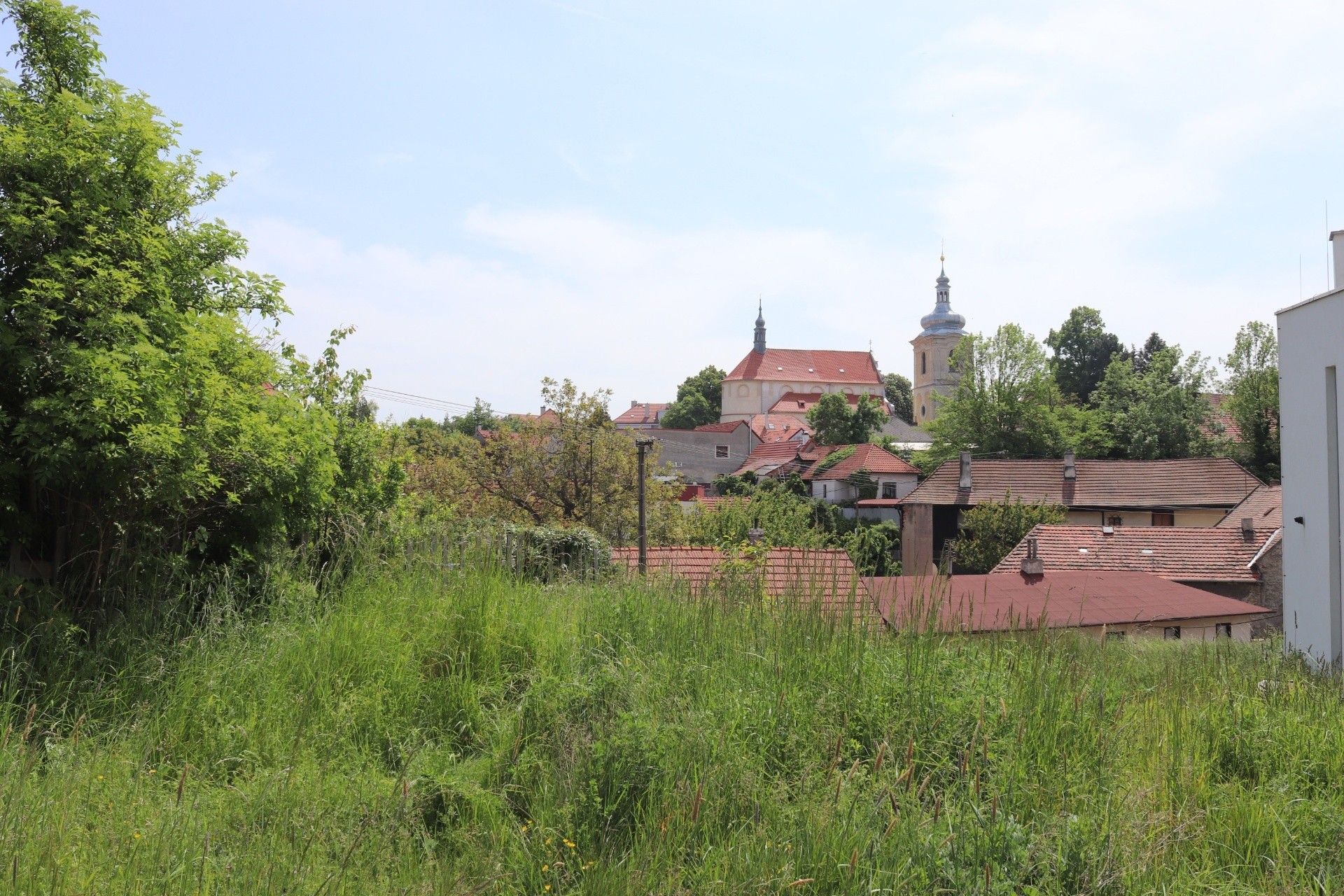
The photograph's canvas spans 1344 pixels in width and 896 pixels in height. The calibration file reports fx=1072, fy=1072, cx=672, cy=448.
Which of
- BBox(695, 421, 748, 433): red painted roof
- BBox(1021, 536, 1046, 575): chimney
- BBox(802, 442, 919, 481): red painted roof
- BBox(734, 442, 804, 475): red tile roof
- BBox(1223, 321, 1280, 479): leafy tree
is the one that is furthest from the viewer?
BBox(695, 421, 748, 433): red painted roof

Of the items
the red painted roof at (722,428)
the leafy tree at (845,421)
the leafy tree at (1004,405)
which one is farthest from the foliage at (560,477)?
the red painted roof at (722,428)

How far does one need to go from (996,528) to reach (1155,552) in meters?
11.8

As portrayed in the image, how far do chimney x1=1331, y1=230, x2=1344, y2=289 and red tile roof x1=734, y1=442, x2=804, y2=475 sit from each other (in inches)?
2508

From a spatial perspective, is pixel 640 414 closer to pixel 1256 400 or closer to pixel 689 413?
pixel 689 413

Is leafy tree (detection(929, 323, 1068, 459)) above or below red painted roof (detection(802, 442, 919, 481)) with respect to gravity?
above

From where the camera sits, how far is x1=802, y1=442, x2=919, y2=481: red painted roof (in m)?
70.4

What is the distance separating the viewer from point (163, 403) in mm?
6473

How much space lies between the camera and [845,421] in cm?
8275

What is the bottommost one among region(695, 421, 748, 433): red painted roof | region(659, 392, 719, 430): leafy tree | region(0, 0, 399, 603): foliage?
region(0, 0, 399, 603): foliage

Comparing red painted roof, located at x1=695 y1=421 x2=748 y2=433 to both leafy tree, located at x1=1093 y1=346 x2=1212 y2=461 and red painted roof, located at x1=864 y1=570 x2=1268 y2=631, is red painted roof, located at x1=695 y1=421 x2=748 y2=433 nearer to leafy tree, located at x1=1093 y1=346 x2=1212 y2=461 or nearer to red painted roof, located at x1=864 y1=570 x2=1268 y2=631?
leafy tree, located at x1=1093 y1=346 x2=1212 y2=461

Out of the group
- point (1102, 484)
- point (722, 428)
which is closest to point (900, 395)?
point (722, 428)

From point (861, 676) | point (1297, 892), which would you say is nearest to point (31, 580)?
point (861, 676)

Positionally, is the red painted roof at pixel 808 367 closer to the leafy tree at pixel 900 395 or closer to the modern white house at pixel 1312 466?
the leafy tree at pixel 900 395

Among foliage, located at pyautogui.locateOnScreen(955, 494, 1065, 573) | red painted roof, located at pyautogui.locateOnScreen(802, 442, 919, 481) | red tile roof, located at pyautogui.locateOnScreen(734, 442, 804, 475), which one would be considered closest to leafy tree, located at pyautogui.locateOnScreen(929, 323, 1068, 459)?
red painted roof, located at pyautogui.locateOnScreen(802, 442, 919, 481)
